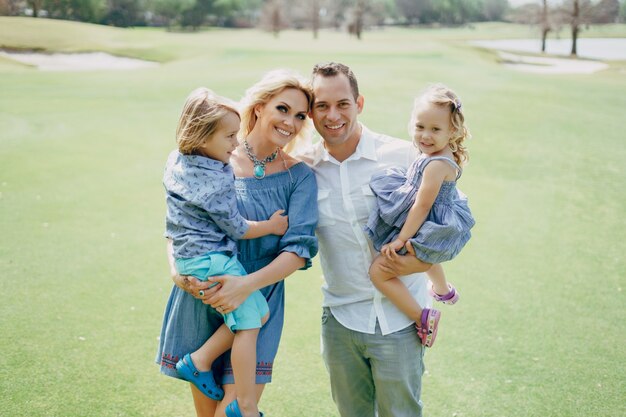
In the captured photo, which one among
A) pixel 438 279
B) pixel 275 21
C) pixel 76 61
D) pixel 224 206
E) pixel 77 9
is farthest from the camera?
pixel 275 21

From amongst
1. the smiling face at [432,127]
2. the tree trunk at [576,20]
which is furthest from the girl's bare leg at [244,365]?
the tree trunk at [576,20]

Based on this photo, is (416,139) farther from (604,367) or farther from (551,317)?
(551,317)

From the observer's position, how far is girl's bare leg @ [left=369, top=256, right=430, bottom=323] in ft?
8.33

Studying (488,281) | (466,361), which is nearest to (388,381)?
(466,361)

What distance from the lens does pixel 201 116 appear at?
2330mm

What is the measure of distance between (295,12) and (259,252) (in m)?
23.7

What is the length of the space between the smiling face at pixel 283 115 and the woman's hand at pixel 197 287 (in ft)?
2.19

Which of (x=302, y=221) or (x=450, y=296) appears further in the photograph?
(x=450, y=296)

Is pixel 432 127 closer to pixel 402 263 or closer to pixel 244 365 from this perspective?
pixel 402 263

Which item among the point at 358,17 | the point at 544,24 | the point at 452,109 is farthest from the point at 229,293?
the point at 358,17

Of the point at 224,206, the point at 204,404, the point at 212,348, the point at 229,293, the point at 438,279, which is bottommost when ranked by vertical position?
the point at 204,404

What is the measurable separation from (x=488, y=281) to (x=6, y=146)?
6271 millimetres

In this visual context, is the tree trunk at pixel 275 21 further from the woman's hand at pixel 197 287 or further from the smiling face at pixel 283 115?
the woman's hand at pixel 197 287

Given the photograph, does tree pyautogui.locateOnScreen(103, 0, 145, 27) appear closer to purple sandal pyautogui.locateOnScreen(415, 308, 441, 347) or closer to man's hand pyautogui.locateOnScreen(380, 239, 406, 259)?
man's hand pyautogui.locateOnScreen(380, 239, 406, 259)
